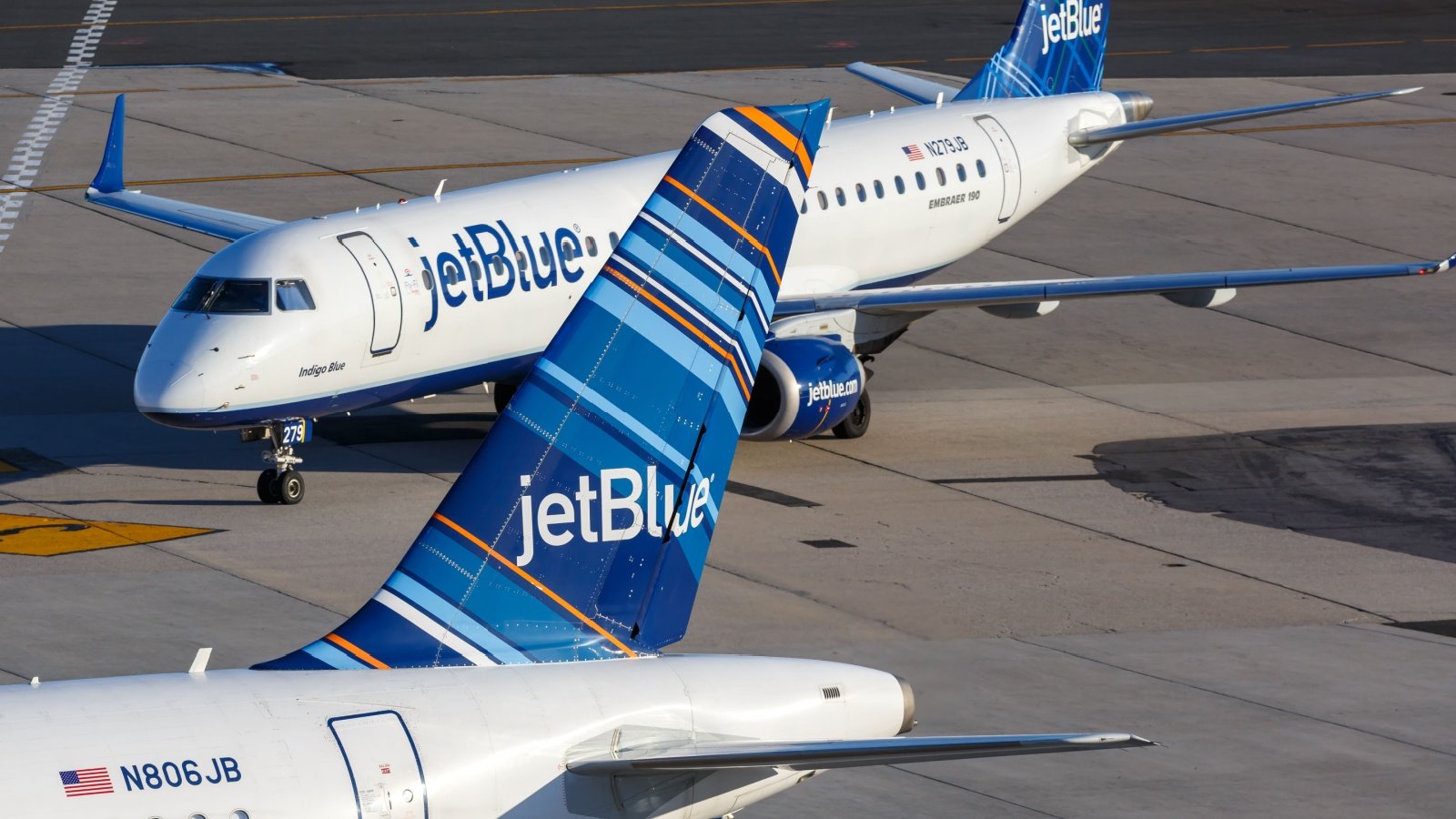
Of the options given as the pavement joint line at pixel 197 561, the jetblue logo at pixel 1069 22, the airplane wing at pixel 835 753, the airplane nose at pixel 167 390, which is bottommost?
the pavement joint line at pixel 197 561

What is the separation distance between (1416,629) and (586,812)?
1276cm

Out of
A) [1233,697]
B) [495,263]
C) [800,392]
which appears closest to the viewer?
[1233,697]

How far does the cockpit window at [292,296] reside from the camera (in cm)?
2300

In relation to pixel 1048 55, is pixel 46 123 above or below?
below

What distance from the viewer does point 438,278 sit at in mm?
23984

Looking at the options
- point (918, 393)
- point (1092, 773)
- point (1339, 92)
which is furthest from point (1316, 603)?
point (1339, 92)

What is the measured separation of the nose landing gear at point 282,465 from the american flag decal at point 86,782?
603 inches

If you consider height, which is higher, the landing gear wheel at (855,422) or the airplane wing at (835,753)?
the airplane wing at (835,753)

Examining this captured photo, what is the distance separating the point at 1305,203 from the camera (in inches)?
1599

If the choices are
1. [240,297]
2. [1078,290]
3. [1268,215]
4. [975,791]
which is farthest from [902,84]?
[975,791]

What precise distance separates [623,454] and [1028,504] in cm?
1395

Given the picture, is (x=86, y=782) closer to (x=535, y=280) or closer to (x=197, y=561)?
(x=197, y=561)

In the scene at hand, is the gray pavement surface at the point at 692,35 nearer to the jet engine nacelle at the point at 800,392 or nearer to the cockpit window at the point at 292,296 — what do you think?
the jet engine nacelle at the point at 800,392

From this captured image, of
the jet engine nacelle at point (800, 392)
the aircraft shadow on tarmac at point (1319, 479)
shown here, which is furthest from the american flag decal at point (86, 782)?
the aircraft shadow on tarmac at point (1319, 479)
